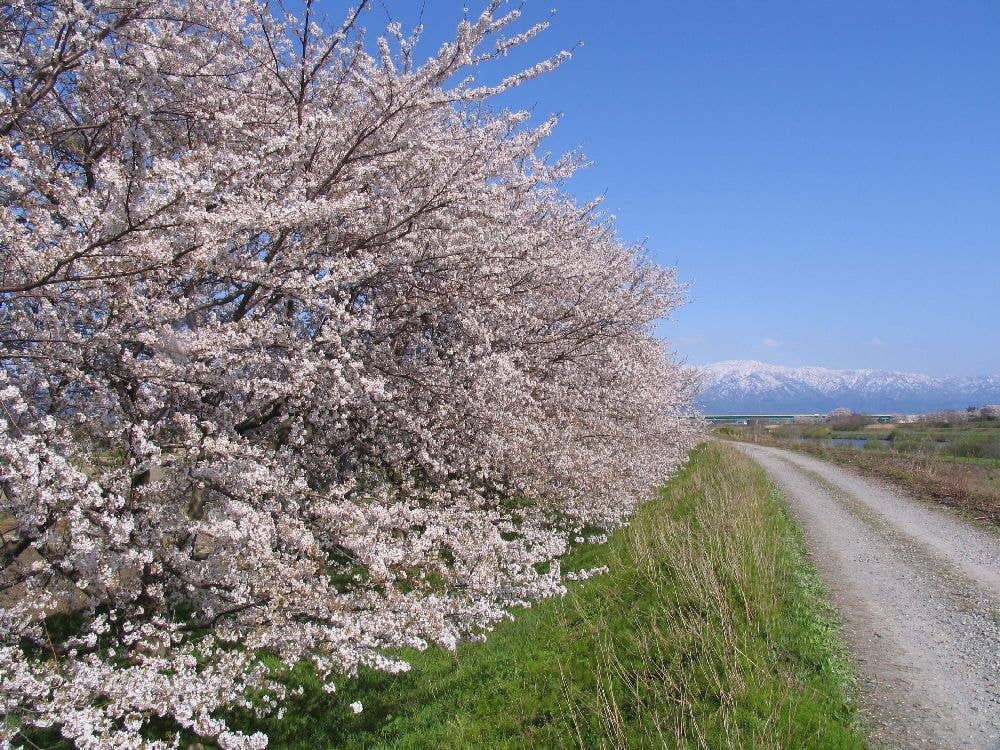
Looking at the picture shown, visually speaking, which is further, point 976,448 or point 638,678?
point 976,448

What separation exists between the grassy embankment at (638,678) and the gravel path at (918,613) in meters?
0.44

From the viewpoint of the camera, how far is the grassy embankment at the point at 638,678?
596 centimetres

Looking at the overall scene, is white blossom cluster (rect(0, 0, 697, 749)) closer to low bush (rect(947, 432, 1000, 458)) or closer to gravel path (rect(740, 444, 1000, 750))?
gravel path (rect(740, 444, 1000, 750))

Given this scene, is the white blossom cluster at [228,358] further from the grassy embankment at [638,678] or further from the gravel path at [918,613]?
the gravel path at [918,613]

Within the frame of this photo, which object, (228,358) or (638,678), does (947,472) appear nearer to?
(638,678)

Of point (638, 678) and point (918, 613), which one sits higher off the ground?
point (638, 678)

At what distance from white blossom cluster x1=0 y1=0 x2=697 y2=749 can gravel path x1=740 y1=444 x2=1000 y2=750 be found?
384 centimetres

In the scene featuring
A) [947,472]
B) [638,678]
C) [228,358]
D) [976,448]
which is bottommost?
[976,448]

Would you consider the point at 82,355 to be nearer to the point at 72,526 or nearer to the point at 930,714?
the point at 72,526

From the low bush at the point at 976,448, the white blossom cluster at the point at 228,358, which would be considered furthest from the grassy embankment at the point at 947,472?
the white blossom cluster at the point at 228,358

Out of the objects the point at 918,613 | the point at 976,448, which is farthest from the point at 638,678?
the point at 976,448

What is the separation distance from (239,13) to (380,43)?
48.8 inches

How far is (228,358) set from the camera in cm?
420

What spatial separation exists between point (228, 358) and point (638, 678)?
216 inches
